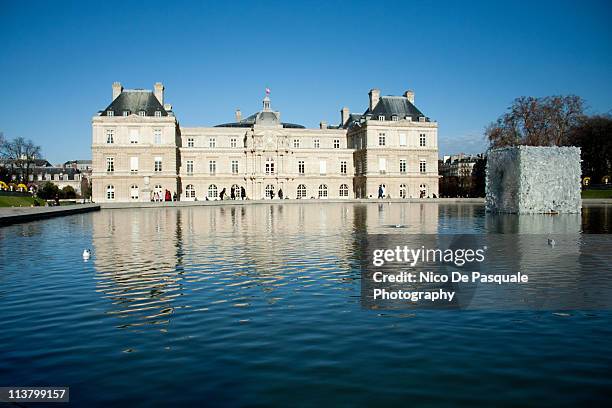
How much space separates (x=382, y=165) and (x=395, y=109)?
8.70m

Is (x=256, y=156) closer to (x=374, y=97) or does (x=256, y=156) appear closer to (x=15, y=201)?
(x=374, y=97)

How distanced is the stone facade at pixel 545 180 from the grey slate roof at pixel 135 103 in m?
50.6

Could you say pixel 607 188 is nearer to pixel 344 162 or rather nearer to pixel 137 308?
pixel 344 162

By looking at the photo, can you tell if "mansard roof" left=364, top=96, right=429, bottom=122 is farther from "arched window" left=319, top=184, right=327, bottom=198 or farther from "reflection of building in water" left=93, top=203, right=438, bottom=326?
"reflection of building in water" left=93, top=203, right=438, bottom=326

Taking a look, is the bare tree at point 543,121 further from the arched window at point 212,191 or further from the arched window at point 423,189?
the arched window at point 212,191

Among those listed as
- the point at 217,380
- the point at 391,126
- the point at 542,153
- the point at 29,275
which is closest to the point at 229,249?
the point at 29,275

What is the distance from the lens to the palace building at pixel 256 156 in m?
73.0

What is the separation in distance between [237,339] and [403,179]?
75.5m

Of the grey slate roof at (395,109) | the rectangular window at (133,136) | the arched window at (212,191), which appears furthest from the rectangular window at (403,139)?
the rectangular window at (133,136)

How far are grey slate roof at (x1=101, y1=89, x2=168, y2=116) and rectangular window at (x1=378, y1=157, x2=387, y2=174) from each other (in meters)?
29.7

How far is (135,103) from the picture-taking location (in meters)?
73.9

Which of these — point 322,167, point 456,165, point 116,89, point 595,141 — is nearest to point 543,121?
point 595,141

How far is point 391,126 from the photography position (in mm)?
80438

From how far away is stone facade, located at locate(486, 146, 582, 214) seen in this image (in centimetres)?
3553
